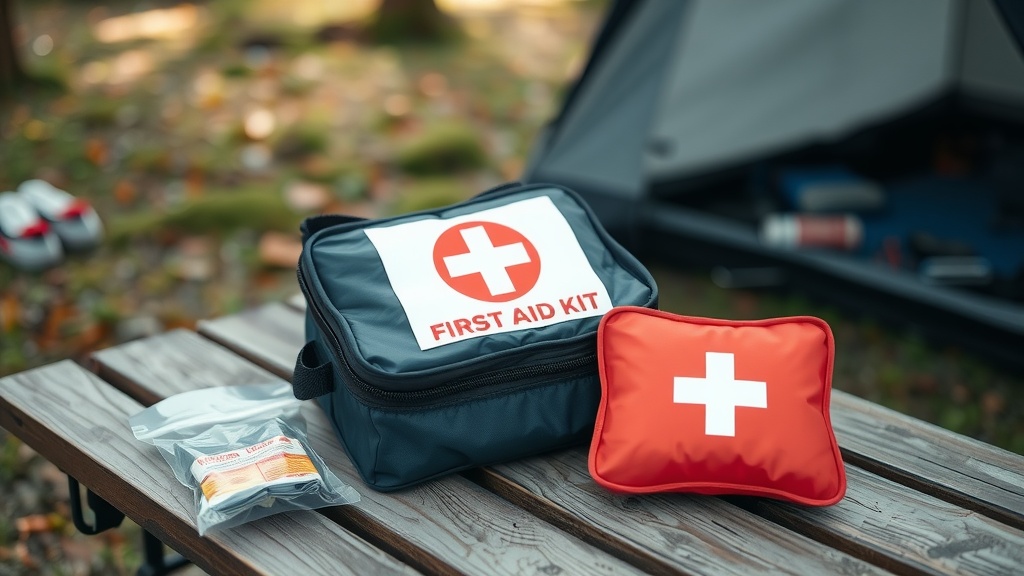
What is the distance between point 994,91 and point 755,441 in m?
2.97

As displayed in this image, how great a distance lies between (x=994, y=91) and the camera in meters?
3.64

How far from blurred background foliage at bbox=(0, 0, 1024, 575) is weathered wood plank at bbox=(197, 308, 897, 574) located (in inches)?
41.0

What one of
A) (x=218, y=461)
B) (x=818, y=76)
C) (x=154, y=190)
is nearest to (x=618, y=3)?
(x=818, y=76)

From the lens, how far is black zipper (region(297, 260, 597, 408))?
1.31 meters

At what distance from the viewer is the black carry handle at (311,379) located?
143 cm

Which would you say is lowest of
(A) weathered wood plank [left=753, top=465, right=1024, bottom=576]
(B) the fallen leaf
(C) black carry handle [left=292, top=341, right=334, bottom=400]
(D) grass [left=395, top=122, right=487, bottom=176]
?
(D) grass [left=395, top=122, right=487, bottom=176]

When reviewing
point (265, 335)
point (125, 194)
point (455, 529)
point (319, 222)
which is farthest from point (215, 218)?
point (455, 529)

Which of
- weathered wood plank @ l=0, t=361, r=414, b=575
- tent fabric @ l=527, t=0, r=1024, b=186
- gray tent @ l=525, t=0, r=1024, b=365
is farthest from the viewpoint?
tent fabric @ l=527, t=0, r=1024, b=186

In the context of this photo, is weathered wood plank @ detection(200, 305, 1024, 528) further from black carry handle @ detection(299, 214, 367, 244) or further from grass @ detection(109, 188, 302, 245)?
grass @ detection(109, 188, 302, 245)

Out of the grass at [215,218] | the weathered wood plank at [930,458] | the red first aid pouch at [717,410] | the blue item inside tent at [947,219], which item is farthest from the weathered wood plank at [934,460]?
the grass at [215,218]

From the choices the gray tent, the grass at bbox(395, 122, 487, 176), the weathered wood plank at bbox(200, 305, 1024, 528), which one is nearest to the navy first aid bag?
the weathered wood plank at bbox(200, 305, 1024, 528)

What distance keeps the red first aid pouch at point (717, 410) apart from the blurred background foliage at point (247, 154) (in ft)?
3.91

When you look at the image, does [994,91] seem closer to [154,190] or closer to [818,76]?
[818,76]

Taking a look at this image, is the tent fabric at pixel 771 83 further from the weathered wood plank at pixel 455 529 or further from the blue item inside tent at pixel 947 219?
the weathered wood plank at pixel 455 529
